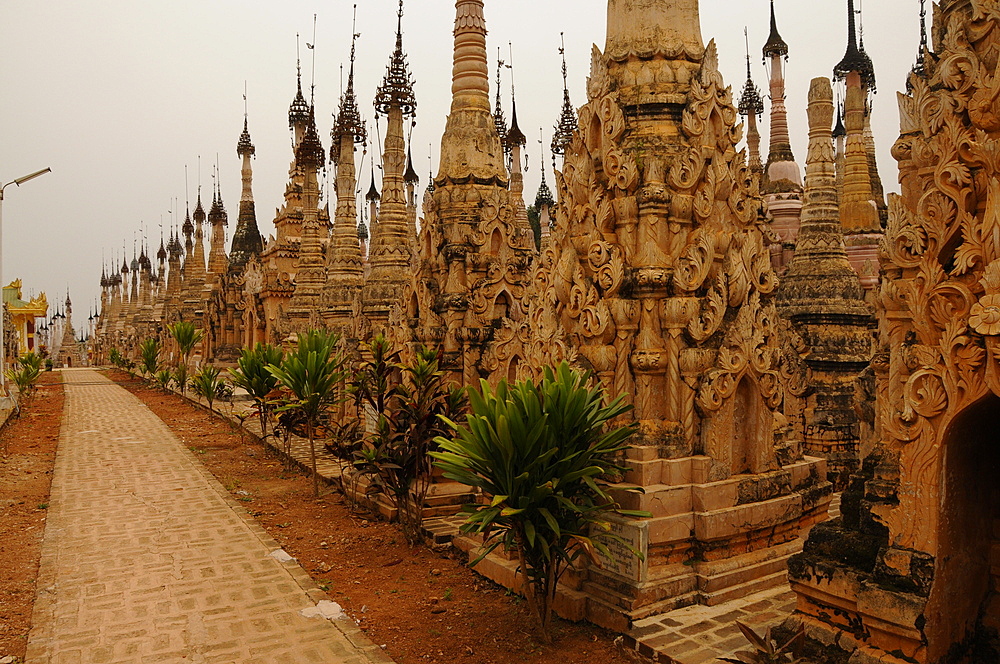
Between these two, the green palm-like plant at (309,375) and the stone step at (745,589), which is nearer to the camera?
the stone step at (745,589)

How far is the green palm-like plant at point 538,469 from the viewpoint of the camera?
4629mm

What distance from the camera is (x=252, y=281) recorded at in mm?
23375

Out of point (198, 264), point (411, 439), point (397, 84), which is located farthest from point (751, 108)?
point (198, 264)

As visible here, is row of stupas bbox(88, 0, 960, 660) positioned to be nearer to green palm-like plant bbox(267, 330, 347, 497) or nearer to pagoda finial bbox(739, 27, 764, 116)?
green palm-like plant bbox(267, 330, 347, 497)

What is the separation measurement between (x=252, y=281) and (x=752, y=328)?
20.3 meters

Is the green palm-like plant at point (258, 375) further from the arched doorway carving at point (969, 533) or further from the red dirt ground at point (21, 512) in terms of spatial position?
the arched doorway carving at point (969, 533)

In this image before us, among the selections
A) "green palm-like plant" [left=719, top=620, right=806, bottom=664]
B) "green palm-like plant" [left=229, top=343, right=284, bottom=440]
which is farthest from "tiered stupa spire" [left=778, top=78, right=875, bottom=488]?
"green palm-like plant" [left=229, top=343, right=284, bottom=440]

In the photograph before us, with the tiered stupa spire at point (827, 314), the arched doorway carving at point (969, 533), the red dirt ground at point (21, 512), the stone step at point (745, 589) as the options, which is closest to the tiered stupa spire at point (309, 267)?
the red dirt ground at point (21, 512)

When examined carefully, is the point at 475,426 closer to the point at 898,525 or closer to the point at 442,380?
the point at 898,525

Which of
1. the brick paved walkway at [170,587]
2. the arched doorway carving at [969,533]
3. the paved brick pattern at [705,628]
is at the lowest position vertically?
the brick paved walkway at [170,587]

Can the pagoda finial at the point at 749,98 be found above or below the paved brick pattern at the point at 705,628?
above

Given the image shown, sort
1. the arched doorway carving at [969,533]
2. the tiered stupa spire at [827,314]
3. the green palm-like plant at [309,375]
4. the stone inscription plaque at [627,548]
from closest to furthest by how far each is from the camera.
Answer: the arched doorway carving at [969,533]
the stone inscription plaque at [627,548]
the tiered stupa spire at [827,314]
the green palm-like plant at [309,375]

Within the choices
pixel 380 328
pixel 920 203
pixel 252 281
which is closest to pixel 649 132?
pixel 920 203

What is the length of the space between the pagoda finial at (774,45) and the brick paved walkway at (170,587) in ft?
53.9
